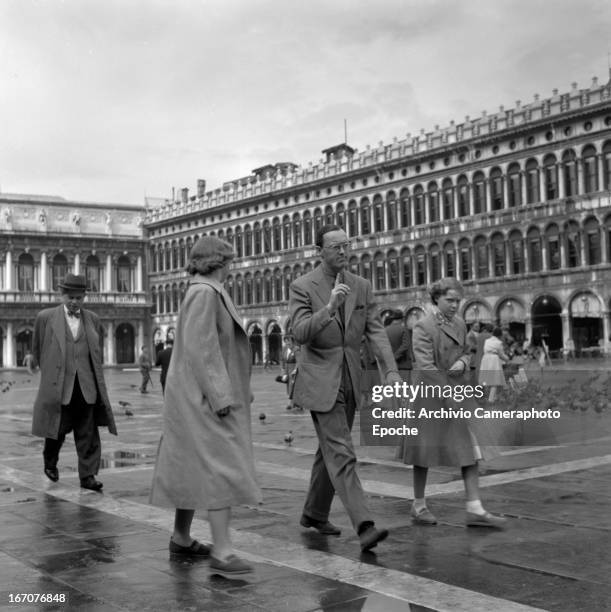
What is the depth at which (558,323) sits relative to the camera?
46938 mm

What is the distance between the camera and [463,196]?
2030 inches

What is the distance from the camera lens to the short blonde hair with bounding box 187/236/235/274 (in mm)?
4961

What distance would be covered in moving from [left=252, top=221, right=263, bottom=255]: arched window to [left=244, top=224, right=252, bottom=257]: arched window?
0.45 m

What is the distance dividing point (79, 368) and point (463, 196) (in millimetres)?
45581

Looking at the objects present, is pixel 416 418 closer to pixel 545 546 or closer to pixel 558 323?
pixel 545 546

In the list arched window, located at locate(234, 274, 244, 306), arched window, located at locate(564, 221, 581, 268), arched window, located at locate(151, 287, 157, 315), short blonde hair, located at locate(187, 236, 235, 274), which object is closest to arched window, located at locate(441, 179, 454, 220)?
arched window, located at locate(564, 221, 581, 268)

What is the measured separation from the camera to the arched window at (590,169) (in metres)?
45.0

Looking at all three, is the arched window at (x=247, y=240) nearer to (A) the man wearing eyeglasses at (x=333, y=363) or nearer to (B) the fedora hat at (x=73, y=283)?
(B) the fedora hat at (x=73, y=283)

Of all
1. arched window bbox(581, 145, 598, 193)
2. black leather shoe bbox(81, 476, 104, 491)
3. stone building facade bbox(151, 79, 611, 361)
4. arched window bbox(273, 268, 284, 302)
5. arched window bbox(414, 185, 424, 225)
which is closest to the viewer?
black leather shoe bbox(81, 476, 104, 491)

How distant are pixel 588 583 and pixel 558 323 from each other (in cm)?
4427

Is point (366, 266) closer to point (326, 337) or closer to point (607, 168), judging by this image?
point (607, 168)

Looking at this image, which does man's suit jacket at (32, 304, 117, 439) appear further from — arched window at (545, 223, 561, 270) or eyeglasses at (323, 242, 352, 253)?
arched window at (545, 223, 561, 270)

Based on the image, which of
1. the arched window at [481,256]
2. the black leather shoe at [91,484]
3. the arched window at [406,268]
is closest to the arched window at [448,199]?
the arched window at [481,256]

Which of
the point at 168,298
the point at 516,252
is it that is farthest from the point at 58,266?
the point at 516,252
